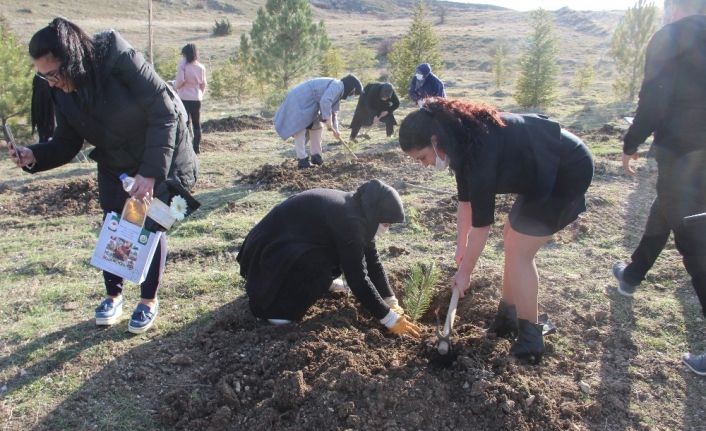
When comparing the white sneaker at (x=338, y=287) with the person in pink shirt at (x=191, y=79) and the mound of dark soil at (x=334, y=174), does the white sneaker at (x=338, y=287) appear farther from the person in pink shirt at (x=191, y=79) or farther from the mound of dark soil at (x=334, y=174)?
the person in pink shirt at (x=191, y=79)

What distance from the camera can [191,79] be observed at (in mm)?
7395

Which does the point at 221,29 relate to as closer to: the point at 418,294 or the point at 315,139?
the point at 315,139

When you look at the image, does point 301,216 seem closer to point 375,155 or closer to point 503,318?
point 503,318

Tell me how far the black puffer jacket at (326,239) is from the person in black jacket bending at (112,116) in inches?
21.6

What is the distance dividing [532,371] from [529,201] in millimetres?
891

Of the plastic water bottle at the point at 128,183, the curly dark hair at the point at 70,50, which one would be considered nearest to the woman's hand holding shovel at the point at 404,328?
the plastic water bottle at the point at 128,183

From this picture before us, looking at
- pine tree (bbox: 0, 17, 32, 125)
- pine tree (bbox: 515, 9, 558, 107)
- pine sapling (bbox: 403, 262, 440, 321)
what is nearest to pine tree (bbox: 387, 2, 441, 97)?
pine tree (bbox: 515, 9, 558, 107)

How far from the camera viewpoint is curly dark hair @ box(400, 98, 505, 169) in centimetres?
224

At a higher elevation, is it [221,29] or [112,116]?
[112,116]

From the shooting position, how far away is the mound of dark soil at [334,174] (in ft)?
21.5

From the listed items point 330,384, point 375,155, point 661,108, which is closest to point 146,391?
point 330,384

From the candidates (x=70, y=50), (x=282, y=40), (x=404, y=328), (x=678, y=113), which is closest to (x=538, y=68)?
(x=282, y=40)

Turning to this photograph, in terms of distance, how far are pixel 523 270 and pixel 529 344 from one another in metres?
0.42

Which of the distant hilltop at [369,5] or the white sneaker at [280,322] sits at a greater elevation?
the distant hilltop at [369,5]
